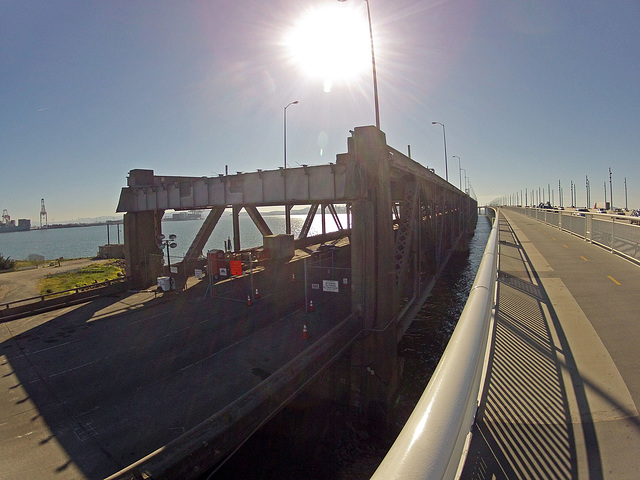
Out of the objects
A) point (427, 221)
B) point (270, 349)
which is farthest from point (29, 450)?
point (427, 221)

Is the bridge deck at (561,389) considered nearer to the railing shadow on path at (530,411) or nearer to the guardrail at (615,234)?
the railing shadow on path at (530,411)

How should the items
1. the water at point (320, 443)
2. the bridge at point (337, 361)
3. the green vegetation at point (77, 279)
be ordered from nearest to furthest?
the bridge at point (337, 361), the water at point (320, 443), the green vegetation at point (77, 279)

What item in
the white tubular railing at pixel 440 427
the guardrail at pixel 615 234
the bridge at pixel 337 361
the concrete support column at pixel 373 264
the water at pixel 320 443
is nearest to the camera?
the white tubular railing at pixel 440 427

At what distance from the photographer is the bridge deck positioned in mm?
2117

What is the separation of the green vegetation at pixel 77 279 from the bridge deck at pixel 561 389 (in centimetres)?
2930

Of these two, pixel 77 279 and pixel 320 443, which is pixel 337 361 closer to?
pixel 320 443

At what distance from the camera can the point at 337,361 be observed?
12172mm

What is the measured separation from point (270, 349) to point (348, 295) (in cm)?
828

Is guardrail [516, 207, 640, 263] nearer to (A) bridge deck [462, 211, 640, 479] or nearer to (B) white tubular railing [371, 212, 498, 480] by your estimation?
(A) bridge deck [462, 211, 640, 479]

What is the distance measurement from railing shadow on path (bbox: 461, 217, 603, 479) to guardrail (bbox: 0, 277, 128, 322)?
65.8 ft

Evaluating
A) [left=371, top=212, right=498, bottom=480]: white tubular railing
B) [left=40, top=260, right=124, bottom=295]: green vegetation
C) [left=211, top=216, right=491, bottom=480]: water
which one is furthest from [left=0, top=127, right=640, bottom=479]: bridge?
[left=40, top=260, right=124, bottom=295]: green vegetation

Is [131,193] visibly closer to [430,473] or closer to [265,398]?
[265,398]

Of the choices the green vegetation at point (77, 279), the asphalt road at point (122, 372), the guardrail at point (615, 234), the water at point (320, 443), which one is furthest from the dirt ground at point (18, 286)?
the guardrail at point (615, 234)

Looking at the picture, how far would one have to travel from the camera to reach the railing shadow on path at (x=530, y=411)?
2.07 meters
